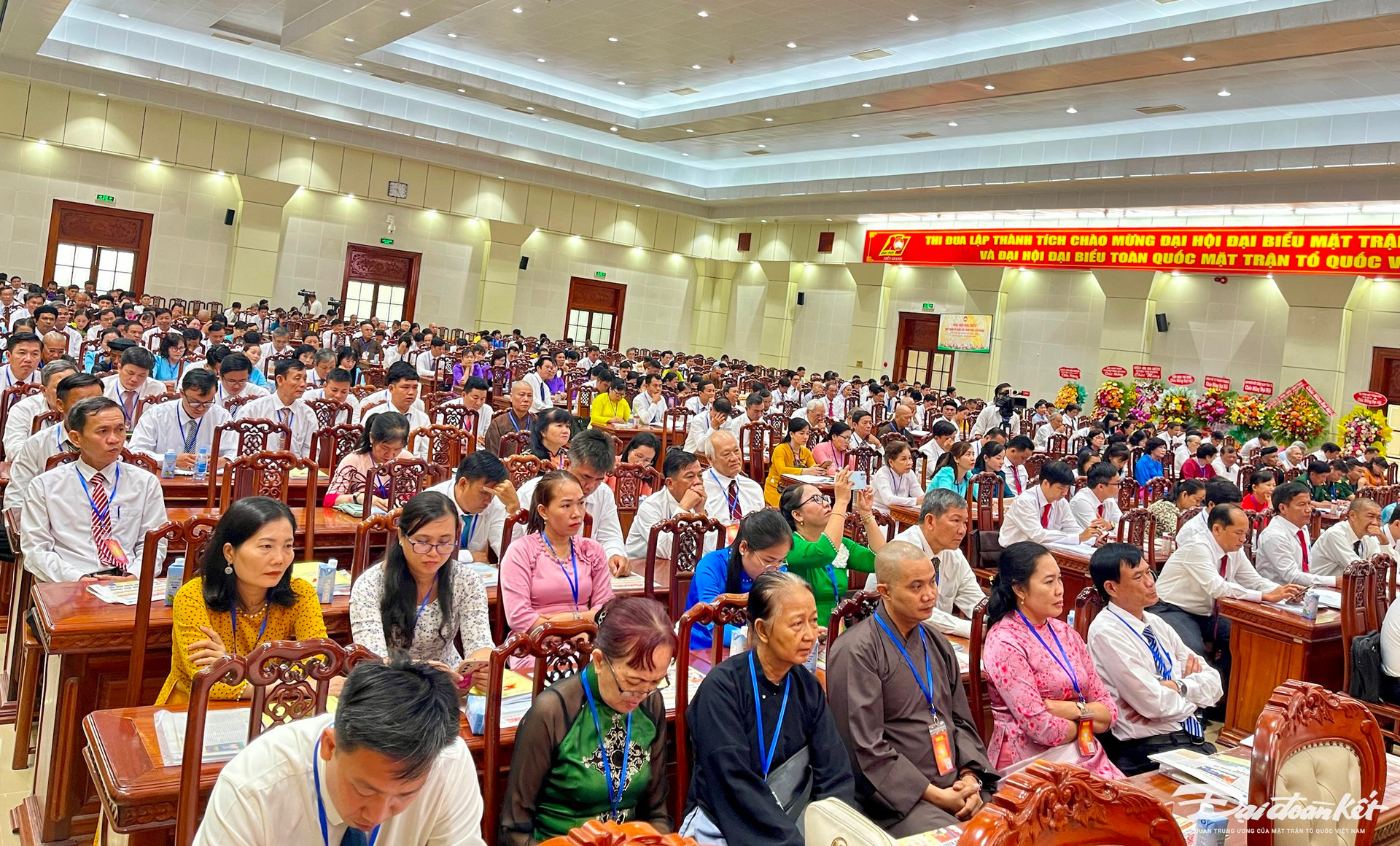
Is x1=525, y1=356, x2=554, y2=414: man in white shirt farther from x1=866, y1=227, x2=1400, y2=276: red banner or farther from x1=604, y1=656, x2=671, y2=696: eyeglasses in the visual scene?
x1=866, y1=227, x2=1400, y2=276: red banner

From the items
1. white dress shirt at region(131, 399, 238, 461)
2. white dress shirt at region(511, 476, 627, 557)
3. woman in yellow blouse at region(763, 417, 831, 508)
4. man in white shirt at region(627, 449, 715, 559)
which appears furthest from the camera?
woman in yellow blouse at region(763, 417, 831, 508)

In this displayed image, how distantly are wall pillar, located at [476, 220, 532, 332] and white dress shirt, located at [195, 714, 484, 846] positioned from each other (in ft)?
64.7

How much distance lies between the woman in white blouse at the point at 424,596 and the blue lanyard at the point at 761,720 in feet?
2.49

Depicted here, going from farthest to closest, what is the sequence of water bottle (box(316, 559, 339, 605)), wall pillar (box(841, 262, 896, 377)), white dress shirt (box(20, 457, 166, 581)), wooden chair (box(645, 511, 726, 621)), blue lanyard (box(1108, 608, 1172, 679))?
wall pillar (box(841, 262, 896, 377)), wooden chair (box(645, 511, 726, 621)), white dress shirt (box(20, 457, 166, 581)), blue lanyard (box(1108, 608, 1172, 679)), water bottle (box(316, 559, 339, 605))

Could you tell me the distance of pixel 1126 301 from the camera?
16.8 metres

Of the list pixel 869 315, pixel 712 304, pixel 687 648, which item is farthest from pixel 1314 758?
pixel 712 304

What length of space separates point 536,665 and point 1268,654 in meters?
3.98

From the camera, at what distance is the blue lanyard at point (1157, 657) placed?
3520 millimetres

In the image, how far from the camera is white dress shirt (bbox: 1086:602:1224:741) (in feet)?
11.2

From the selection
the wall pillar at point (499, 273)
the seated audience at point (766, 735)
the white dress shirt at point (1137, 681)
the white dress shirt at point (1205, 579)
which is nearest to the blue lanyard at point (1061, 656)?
the white dress shirt at point (1137, 681)

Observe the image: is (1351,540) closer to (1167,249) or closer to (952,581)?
(952,581)

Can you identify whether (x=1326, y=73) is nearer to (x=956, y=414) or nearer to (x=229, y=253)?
(x=956, y=414)

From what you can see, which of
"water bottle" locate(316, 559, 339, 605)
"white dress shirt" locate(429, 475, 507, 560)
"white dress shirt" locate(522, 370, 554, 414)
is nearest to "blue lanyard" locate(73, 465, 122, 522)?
"water bottle" locate(316, 559, 339, 605)

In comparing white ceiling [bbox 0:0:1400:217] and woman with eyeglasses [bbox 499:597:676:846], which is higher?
white ceiling [bbox 0:0:1400:217]
